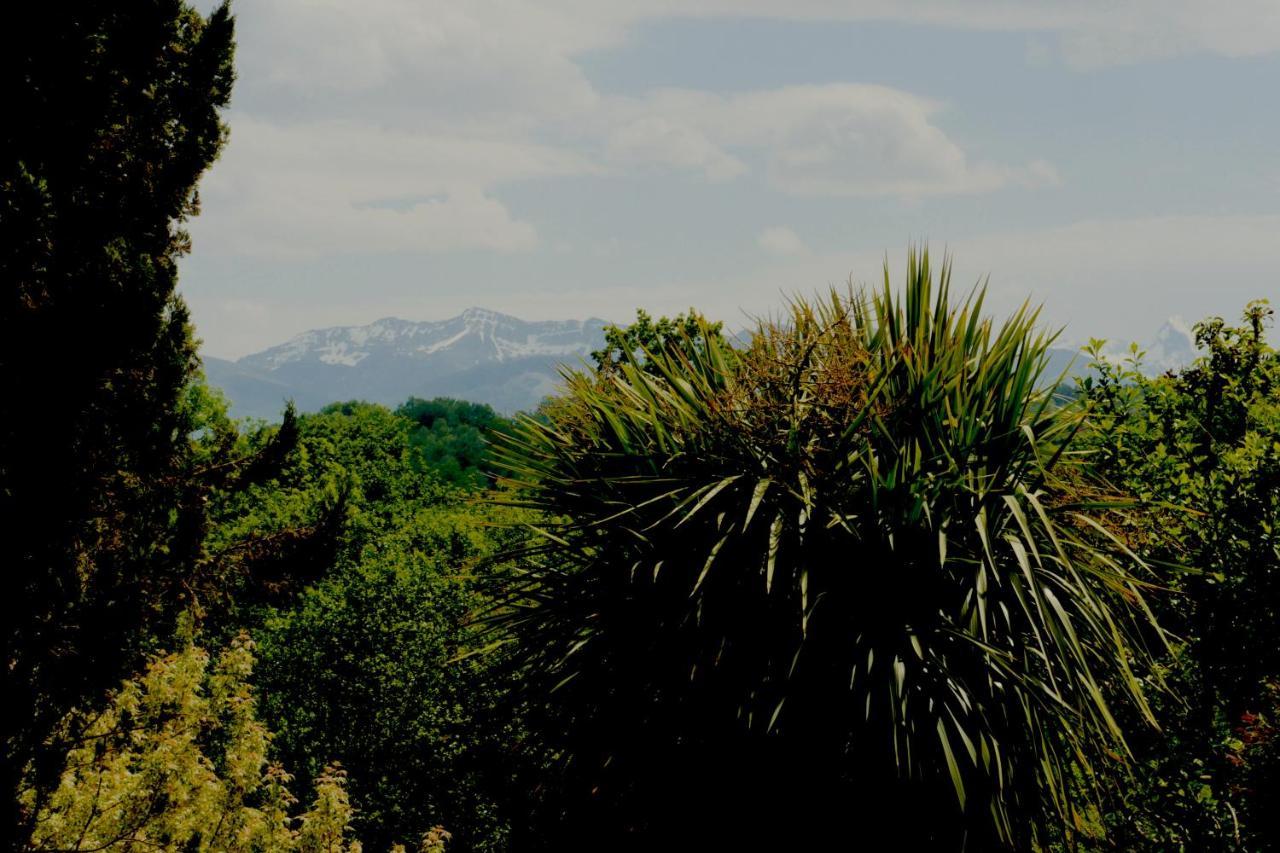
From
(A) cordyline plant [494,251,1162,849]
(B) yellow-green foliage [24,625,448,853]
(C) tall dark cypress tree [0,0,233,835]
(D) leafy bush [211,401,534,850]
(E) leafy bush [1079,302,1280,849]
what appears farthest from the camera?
(D) leafy bush [211,401,534,850]

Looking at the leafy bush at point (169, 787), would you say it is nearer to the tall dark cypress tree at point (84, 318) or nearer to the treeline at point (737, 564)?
the treeline at point (737, 564)

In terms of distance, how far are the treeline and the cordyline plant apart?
0.09ft

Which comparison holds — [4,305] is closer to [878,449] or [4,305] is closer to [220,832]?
[220,832]

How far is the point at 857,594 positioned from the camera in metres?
5.50

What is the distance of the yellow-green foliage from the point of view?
7.48 metres

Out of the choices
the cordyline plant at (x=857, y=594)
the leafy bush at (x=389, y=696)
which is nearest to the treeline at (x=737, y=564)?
the cordyline plant at (x=857, y=594)

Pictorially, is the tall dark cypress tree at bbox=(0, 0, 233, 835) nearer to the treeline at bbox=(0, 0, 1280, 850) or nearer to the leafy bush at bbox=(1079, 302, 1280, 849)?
the treeline at bbox=(0, 0, 1280, 850)

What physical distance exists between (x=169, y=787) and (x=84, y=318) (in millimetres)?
4236

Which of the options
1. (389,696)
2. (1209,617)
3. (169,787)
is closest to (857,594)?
(1209,617)

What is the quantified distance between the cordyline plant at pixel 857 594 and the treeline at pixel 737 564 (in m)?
0.03

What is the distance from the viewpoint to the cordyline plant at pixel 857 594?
204 inches

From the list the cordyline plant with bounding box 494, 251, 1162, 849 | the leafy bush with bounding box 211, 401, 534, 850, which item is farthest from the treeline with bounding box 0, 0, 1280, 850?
the leafy bush with bounding box 211, 401, 534, 850

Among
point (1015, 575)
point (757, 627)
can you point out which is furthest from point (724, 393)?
point (1015, 575)

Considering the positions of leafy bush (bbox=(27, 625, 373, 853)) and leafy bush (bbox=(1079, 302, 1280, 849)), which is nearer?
leafy bush (bbox=(1079, 302, 1280, 849))
